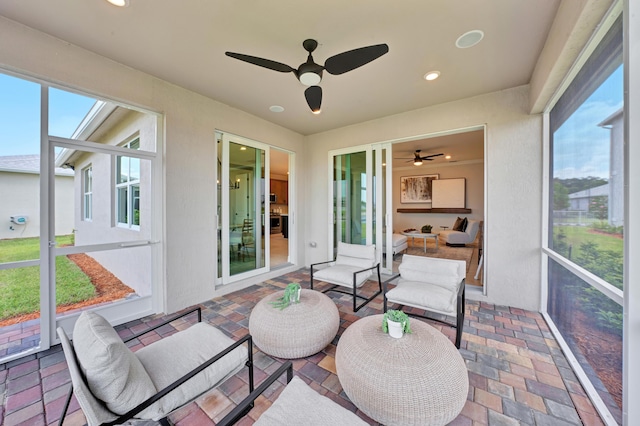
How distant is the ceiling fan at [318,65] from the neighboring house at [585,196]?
1.88 m

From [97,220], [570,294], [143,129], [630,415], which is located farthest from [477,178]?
[97,220]

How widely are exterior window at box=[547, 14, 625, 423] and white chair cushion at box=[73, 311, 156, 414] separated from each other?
2675mm

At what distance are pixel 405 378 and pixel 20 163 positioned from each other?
3712 mm

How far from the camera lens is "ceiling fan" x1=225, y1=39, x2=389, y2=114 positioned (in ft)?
6.27

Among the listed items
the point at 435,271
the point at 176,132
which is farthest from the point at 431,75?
the point at 176,132

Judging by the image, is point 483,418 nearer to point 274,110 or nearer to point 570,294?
point 570,294

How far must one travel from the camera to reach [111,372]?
1051 millimetres

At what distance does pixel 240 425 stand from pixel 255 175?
3557 millimetres

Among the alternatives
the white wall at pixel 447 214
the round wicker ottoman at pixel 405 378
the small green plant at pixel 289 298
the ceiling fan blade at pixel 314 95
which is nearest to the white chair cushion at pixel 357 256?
the small green plant at pixel 289 298

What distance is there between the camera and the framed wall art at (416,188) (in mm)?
8773

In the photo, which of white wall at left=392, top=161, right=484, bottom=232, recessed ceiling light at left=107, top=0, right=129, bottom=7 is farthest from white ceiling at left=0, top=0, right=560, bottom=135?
white wall at left=392, top=161, right=484, bottom=232

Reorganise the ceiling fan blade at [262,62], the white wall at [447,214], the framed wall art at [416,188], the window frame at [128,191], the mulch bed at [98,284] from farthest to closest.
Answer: the framed wall art at [416,188] → the white wall at [447,214] → the window frame at [128,191] → the mulch bed at [98,284] → the ceiling fan blade at [262,62]

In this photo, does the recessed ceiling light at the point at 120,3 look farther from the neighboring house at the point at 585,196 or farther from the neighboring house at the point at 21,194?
the neighboring house at the point at 585,196

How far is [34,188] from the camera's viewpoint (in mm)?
2305
